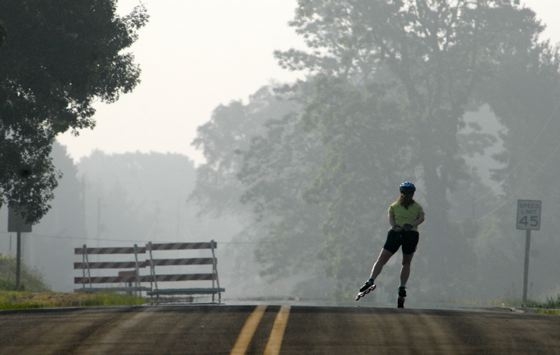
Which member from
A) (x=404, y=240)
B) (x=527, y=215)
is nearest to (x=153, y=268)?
(x=527, y=215)

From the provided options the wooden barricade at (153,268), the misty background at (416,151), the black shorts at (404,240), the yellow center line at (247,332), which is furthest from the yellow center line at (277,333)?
the misty background at (416,151)

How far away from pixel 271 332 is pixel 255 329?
0.98 ft

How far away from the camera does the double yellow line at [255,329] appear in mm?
13745

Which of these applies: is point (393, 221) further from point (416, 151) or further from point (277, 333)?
point (416, 151)

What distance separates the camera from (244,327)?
15430mm

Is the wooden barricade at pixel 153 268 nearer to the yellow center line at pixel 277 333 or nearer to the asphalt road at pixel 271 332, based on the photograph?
the asphalt road at pixel 271 332

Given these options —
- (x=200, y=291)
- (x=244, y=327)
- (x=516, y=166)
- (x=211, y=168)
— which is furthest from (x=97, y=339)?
(x=211, y=168)

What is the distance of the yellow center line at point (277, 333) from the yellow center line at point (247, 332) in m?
0.19

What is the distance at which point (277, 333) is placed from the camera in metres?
14.9

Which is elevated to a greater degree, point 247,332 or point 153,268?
point 247,332

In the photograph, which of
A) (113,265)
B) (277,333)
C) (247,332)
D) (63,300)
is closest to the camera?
(277,333)

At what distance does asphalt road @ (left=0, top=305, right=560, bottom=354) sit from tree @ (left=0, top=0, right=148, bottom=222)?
17.5 m

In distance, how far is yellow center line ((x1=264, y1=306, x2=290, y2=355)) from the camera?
13688 millimetres

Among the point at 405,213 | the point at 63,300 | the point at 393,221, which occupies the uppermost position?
the point at 405,213
